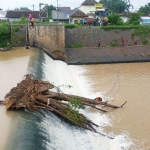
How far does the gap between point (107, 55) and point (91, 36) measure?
8.30 feet

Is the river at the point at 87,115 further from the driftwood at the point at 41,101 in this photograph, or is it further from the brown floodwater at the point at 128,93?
the driftwood at the point at 41,101

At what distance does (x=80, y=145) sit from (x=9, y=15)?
29.2m

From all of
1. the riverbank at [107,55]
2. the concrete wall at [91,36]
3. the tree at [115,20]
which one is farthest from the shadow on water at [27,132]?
the tree at [115,20]

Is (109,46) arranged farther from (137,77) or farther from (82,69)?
(137,77)

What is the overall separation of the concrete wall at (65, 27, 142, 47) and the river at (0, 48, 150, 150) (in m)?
4.33

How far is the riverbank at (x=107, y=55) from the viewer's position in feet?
58.2

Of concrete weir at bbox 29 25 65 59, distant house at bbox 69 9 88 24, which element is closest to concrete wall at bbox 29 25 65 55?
concrete weir at bbox 29 25 65 59

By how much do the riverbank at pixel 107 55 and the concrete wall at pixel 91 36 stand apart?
3.12 ft

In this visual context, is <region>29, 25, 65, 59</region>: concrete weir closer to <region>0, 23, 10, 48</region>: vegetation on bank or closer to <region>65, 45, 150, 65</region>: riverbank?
<region>65, 45, 150, 65</region>: riverbank

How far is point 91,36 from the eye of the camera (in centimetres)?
2017

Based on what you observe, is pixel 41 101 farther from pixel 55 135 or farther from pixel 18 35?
pixel 18 35

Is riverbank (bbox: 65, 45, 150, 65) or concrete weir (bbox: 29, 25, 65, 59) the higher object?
concrete weir (bbox: 29, 25, 65, 59)

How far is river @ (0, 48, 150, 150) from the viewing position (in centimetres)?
585

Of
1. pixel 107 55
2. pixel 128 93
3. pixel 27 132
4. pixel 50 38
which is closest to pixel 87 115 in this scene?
pixel 128 93
